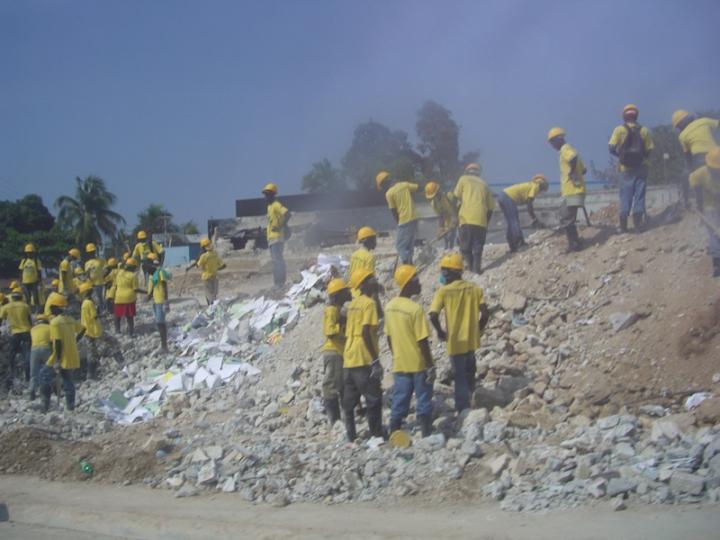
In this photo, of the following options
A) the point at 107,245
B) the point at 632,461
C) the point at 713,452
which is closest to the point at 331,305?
the point at 632,461

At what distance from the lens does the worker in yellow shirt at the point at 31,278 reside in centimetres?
1853

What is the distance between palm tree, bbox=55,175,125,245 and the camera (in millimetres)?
46844

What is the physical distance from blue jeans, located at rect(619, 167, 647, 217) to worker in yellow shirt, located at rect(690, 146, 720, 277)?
4.39 ft

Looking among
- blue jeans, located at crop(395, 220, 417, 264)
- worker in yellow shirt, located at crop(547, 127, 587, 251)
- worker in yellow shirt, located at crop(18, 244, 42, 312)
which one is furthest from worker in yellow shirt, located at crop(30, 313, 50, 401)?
worker in yellow shirt, located at crop(547, 127, 587, 251)

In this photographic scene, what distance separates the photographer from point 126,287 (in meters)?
15.9

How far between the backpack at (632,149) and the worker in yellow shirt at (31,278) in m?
13.5

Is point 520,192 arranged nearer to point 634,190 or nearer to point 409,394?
point 634,190

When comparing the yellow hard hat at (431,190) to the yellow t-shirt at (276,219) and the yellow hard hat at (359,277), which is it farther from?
the yellow hard hat at (359,277)

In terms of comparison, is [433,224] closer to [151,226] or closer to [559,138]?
[559,138]

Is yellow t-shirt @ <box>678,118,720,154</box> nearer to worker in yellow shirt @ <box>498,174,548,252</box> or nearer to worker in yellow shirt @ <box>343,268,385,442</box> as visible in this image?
worker in yellow shirt @ <box>498,174,548,252</box>

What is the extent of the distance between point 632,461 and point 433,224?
20.8m

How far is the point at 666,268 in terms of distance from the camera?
9547 mm

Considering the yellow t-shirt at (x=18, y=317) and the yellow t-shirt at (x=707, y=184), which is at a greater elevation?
the yellow t-shirt at (x=707, y=184)

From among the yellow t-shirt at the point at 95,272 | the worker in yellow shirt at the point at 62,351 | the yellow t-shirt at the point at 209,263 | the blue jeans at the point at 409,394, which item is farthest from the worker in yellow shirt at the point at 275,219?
the blue jeans at the point at 409,394
